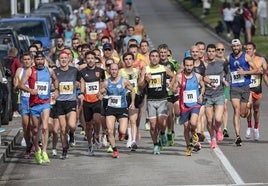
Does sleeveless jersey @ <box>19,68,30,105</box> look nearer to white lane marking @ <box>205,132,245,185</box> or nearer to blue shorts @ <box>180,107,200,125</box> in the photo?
blue shorts @ <box>180,107,200,125</box>

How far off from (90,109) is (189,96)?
5.54 feet

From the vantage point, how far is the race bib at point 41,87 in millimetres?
18562

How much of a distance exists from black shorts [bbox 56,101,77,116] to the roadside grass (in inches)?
885

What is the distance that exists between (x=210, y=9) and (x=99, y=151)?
52841 mm

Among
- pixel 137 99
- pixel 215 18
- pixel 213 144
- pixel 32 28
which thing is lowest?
pixel 213 144

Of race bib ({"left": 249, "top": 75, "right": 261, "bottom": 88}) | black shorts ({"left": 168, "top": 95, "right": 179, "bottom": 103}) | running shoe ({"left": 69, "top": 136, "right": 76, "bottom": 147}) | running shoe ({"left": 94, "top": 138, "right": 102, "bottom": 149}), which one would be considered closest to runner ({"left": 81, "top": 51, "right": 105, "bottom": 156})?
running shoe ({"left": 94, "top": 138, "right": 102, "bottom": 149})

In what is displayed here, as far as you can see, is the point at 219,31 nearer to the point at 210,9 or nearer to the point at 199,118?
the point at 210,9

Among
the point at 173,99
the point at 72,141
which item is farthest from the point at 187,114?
the point at 72,141

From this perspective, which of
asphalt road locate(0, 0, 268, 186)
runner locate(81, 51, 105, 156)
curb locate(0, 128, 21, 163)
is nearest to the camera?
asphalt road locate(0, 0, 268, 186)

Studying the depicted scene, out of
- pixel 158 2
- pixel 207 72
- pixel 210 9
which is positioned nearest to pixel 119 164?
pixel 207 72

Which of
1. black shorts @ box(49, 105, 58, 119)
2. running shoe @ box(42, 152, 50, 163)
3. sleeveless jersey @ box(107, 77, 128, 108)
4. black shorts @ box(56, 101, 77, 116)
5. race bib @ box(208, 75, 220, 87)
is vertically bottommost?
running shoe @ box(42, 152, 50, 163)

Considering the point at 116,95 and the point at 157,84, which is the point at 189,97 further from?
the point at 116,95

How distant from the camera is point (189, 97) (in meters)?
19.0

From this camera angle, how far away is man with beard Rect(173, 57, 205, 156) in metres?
18.9
